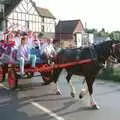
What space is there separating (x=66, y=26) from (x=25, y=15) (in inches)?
588

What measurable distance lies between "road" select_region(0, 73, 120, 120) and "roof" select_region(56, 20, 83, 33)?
56.6 m

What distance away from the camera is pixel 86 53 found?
11.2 meters

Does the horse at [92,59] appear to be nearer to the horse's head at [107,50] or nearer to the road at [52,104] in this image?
the horse's head at [107,50]

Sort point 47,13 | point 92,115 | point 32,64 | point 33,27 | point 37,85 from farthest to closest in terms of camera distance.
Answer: point 47,13 < point 33,27 < point 37,85 < point 32,64 < point 92,115

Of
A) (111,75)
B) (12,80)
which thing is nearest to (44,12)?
(111,75)

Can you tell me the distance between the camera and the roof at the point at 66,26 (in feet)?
231

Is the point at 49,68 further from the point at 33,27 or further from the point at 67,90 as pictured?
the point at 33,27

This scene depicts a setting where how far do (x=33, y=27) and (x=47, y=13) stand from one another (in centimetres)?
823

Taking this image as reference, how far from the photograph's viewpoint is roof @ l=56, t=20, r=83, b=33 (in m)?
70.5

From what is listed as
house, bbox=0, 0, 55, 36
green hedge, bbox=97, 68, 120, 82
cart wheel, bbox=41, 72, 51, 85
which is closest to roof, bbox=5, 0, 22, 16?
house, bbox=0, 0, 55, 36

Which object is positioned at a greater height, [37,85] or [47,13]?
[47,13]

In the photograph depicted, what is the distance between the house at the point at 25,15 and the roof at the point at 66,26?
5.60 meters

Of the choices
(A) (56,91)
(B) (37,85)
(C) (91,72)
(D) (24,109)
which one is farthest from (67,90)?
(D) (24,109)

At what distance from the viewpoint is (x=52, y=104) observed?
10.7 meters
